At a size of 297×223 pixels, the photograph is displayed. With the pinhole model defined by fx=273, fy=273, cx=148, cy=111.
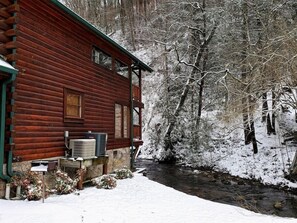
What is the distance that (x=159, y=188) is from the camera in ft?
30.3

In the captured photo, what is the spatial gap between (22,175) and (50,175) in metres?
1.39

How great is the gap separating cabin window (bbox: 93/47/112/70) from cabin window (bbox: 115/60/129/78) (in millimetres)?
808

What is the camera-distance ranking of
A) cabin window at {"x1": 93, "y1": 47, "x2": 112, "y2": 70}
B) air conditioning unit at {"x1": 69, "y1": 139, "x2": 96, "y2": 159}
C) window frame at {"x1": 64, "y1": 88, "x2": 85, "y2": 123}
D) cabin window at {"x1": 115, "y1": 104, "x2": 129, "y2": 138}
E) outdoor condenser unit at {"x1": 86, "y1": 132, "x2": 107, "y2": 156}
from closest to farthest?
air conditioning unit at {"x1": 69, "y1": 139, "x2": 96, "y2": 159}
window frame at {"x1": 64, "y1": 88, "x2": 85, "y2": 123}
outdoor condenser unit at {"x1": 86, "y1": 132, "x2": 107, "y2": 156}
cabin window at {"x1": 93, "y1": 47, "x2": 112, "y2": 70}
cabin window at {"x1": 115, "y1": 104, "x2": 129, "y2": 138}

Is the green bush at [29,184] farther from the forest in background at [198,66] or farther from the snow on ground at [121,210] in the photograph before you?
the forest in background at [198,66]

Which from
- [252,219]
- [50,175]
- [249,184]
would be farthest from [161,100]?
[252,219]

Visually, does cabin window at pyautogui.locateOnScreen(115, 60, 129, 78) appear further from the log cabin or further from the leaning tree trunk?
the leaning tree trunk

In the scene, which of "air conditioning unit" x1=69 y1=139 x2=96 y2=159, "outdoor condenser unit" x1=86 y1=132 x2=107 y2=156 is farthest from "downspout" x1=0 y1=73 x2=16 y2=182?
"outdoor condenser unit" x1=86 y1=132 x2=107 y2=156

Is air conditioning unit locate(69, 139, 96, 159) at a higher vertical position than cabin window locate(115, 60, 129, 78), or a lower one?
lower

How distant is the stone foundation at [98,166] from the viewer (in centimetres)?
676

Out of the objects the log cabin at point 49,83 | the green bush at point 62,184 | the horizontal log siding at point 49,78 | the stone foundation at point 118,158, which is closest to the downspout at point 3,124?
the log cabin at point 49,83

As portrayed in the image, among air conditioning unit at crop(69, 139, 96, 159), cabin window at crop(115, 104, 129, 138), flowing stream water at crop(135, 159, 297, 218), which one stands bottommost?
flowing stream water at crop(135, 159, 297, 218)

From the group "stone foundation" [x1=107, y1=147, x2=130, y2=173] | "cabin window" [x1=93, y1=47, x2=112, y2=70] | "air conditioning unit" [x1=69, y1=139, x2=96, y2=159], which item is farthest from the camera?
"stone foundation" [x1=107, y1=147, x2=130, y2=173]

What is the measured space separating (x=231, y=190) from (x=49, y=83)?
28.1 feet

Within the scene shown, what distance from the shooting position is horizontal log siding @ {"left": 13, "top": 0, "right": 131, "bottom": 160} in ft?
23.2
